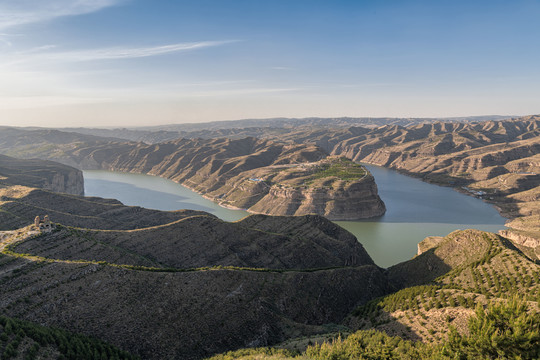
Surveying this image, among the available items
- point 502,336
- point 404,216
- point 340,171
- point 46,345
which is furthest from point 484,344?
point 340,171

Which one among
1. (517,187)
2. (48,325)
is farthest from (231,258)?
(517,187)

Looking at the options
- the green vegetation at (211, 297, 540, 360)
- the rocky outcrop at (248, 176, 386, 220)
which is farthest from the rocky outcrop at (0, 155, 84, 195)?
the green vegetation at (211, 297, 540, 360)

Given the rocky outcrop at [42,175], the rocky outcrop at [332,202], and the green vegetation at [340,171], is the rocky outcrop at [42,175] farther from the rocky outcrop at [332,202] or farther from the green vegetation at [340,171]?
the green vegetation at [340,171]

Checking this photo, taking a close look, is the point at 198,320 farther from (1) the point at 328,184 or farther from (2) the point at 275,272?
(1) the point at 328,184

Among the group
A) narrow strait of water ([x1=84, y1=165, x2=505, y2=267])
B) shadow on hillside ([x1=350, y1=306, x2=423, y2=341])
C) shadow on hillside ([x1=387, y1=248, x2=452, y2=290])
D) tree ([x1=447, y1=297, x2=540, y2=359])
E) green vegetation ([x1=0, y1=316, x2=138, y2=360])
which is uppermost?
tree ([x1=447, y1=297, x2=540, y2=359])

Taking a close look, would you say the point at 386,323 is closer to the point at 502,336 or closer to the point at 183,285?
the point at 502,336

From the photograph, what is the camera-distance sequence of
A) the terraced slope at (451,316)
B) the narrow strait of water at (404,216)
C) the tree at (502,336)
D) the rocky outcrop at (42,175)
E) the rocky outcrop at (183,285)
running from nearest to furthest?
the tree at (502,336) → the terraced slope at (451,316) → the rocky outcrop at (183,285) → the narrow strait of water at (404,216) → the rocky outcrop at (42,175)

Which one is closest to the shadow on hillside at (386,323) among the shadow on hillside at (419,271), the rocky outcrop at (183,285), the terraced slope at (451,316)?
the terraced slope at (451,316)

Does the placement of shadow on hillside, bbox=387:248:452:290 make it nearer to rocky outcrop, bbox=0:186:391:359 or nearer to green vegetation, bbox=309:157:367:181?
Result: rocky outcrop, bbox=0:186:391:359
